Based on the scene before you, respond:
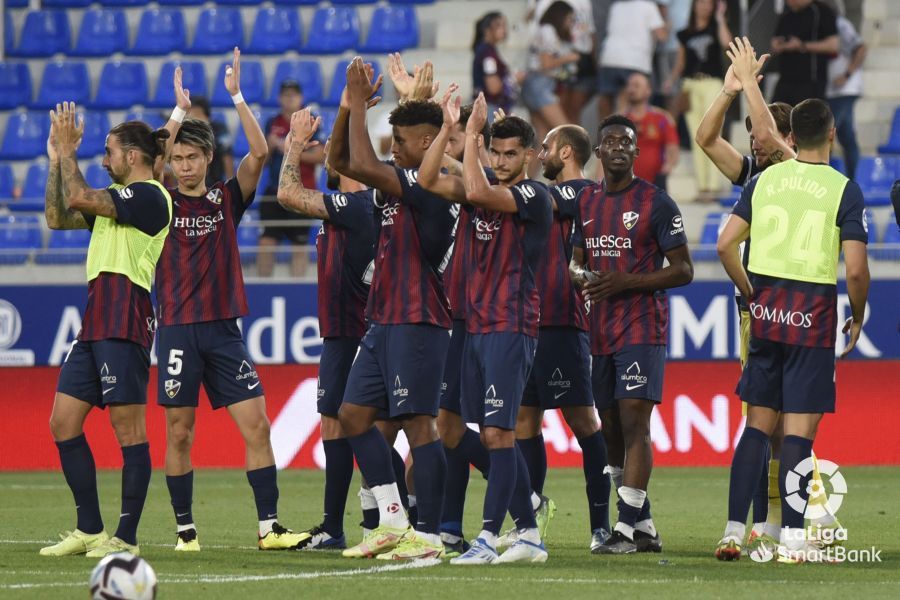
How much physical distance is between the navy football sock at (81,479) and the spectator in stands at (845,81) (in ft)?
36.8

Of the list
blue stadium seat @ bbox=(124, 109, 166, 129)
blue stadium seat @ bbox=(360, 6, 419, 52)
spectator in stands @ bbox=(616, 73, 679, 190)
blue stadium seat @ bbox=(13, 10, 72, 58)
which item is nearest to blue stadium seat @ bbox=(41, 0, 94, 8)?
blue stadium seat @ bbox=(13, 10, 72, 58)

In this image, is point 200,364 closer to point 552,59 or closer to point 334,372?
point 334,372

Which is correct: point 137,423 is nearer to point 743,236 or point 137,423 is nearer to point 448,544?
point 448,544

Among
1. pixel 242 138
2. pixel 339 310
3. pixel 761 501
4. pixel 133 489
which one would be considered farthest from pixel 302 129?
pixel 242 138

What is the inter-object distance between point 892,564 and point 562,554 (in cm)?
172

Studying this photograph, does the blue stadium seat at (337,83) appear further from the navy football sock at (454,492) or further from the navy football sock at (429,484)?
the navy football sock at (429,484)

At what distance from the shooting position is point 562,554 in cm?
813

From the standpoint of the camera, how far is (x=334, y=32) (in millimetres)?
20078

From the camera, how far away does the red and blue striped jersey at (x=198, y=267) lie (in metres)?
8.28

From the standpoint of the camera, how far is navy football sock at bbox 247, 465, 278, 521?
8336mm

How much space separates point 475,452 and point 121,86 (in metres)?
13.1

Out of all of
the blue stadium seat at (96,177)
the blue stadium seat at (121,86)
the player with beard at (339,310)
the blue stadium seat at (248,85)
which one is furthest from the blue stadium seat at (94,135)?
the player with beard at (339,310)

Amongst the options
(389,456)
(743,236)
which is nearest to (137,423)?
(389,456)

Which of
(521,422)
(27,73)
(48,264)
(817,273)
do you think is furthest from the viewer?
(27,73)
